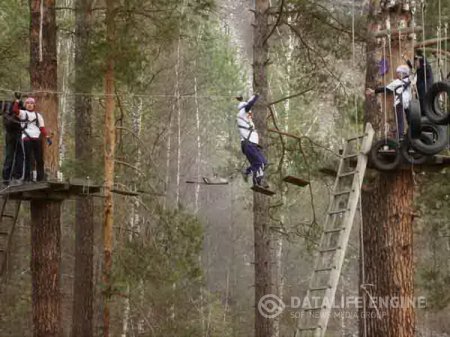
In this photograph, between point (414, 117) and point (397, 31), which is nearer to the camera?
point (414, 117)

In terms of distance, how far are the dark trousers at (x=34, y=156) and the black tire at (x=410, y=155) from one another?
17.2 feet

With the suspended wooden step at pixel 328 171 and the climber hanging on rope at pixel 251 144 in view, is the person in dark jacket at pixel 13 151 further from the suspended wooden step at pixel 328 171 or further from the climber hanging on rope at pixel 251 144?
the suspended wooden step at pixel 328 171

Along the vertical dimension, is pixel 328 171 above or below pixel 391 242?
above

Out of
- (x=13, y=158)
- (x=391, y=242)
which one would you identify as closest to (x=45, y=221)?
(x=13, y=158)

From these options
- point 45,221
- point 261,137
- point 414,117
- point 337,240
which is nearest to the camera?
point 337,240

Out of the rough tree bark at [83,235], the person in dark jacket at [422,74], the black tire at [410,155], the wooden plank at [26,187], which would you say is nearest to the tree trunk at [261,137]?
the rough tree bark at [83,235]

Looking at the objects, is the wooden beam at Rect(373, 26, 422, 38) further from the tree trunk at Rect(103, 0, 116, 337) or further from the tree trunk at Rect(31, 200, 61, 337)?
the tree trunk at Rect(31, 200, 61, 337)

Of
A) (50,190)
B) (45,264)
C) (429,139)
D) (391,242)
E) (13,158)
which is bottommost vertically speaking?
(45,264)

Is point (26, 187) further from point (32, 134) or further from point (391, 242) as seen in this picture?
point (391, 242)

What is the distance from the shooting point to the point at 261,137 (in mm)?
14562

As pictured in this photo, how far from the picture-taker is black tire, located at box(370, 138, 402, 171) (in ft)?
31.6

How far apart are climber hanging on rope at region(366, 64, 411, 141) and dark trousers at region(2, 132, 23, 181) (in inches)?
210

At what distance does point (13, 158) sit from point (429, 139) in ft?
20.1

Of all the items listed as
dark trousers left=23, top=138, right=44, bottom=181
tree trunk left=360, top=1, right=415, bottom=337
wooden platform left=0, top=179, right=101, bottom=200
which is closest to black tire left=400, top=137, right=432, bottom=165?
tree trunk left=360, top=1, right=415, bottom=337
